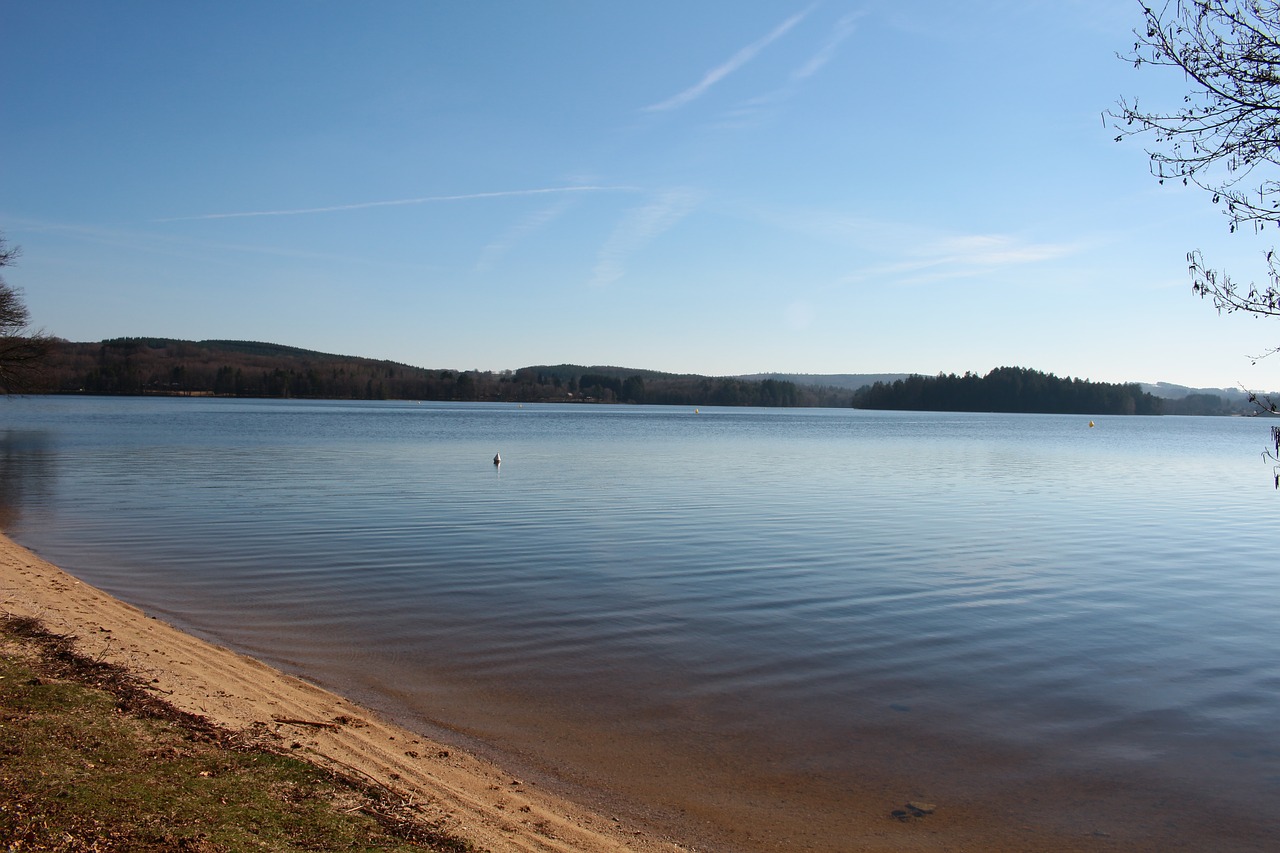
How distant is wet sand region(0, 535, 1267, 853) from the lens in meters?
5.47

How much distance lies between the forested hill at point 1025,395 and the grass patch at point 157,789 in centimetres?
17377

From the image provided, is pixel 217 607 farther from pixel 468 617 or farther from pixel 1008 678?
pixel 1008 678

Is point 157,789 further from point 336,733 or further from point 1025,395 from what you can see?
point 1025,395

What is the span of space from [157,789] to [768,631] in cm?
720

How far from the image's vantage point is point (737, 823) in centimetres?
588

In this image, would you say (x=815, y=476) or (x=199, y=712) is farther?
(x=815, y=476)

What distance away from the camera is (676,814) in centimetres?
599

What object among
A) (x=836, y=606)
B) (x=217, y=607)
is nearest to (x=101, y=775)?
(x=217, y=607)

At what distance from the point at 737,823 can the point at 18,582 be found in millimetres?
9610

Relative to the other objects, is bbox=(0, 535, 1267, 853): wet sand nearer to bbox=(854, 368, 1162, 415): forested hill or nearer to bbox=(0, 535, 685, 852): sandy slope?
bbox=(0, 535, 685, 852): sandy slope

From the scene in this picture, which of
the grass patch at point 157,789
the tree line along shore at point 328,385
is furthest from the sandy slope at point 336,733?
the tree line along shore at point 328,385

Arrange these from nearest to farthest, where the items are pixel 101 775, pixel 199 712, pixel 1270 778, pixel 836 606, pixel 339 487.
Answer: pixel 101 775 → pixel 199 712 → pixel 1270 778 → pixel 836 606 → pixel 339 487

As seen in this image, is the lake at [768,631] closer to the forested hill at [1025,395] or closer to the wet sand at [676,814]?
the wet sand at [676,814]

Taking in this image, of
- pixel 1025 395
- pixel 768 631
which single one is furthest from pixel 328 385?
pixel 768 631
